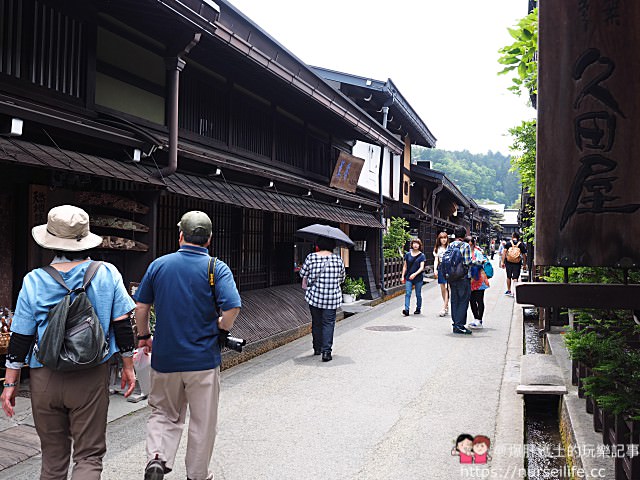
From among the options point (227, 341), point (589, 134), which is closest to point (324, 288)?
point (227, 341)

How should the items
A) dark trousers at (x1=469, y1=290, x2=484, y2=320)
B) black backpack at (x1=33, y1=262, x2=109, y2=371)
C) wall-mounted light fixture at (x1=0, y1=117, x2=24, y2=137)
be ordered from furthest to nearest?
dark trousers at (x1=469, y1=290, x2=484, y2=320), wall-mounted light fixture at (x1=0, y1=117, x2=24, y2=137), black backpack at (x1=33, y1=262, x2=109, y2=371)

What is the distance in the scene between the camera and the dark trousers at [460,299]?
11391 millimetres

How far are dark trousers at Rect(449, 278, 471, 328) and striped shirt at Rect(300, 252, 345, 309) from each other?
3.48 metres

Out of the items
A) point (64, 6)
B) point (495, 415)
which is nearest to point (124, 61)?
point (64, 6)

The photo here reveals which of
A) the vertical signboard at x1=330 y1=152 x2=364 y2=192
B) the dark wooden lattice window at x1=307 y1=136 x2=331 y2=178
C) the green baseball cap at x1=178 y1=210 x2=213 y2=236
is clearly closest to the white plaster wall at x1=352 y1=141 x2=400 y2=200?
the vertical signboard at x1=330 y1=152 x2=364 y2=192

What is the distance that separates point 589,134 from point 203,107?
24.6 feet

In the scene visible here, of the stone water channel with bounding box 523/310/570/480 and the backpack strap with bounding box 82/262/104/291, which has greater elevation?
the backpack strap with bounding box 82/262/104/291

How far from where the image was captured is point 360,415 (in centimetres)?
618

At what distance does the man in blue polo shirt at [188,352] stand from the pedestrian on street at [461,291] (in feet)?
25.8

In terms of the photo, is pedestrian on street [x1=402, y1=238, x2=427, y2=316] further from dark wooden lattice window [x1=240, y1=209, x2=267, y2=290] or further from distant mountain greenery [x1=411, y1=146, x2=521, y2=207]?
distant mountain greenery [x1=411, y1=146, x2=521, y2=207]

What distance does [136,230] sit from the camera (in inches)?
284

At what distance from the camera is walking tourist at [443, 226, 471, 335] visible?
445 inches

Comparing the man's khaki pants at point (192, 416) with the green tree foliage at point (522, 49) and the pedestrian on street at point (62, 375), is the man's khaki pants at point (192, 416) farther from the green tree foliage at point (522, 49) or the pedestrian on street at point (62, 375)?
the green tree foliage at point (522, 49)

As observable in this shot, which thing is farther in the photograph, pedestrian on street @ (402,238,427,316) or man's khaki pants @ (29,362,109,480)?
pedestrian on street @ (402,238,427,316)
